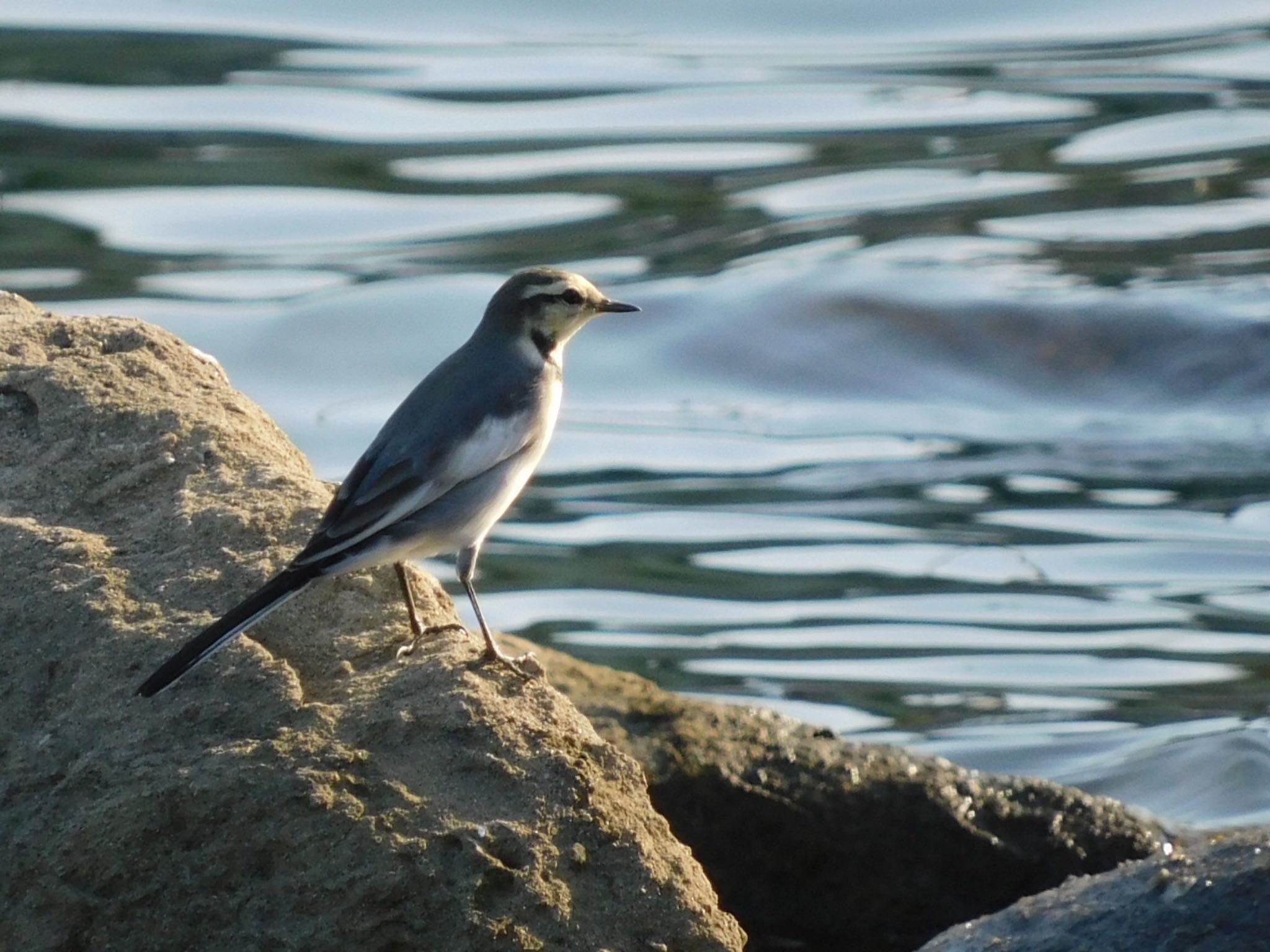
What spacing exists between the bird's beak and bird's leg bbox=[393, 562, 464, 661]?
173 centimetres

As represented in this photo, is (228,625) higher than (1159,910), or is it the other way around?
(228,625)

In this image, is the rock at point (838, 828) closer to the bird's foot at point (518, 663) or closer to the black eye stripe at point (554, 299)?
the black eye stripe at point (554, 299)

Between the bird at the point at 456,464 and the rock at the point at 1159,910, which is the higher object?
the bird at the point at 456,464

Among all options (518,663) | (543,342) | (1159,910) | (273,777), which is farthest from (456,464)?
(1159,910)

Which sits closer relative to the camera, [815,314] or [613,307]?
[613,307]

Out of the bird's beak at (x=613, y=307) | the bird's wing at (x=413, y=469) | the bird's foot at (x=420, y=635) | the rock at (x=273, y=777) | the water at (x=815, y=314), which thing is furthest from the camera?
the water at (x=815, y=314)

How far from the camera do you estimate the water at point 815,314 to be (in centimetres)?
1071

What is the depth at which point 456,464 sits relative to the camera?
6238 mm

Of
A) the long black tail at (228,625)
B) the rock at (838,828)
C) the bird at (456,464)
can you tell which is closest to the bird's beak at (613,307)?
the bird at (456,464)

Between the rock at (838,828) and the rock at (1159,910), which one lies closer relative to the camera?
the rock at (1159,910)

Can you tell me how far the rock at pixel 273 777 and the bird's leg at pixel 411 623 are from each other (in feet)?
0.12

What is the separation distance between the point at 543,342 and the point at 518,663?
6.50ft

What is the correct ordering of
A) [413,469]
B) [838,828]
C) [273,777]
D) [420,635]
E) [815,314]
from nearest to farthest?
[273,777]
[420,635]
[413,469]
[838,828]
[815,314]

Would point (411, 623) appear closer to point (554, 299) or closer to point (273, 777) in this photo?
point (273, 777)
